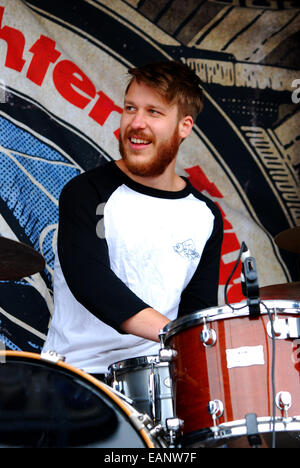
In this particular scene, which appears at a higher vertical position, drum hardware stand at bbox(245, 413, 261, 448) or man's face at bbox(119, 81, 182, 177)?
man's face at bbox(119, 81, 182, 177)

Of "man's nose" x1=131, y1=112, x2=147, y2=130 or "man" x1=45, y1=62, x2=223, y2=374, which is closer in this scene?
"man" x1=45, y1=62, x2=223, y2=374

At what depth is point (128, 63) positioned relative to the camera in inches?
121

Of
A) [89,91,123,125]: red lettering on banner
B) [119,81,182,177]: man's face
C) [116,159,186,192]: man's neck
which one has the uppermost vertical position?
[89,91,123,125]: red lettering on banner

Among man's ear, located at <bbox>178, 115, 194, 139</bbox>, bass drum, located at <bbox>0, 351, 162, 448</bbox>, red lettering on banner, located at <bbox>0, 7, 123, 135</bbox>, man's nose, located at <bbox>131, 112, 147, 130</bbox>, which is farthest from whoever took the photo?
red lettering on banner, located at <bbox>0, 7, 123, 135</bbox>

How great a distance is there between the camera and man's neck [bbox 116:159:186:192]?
106 inches

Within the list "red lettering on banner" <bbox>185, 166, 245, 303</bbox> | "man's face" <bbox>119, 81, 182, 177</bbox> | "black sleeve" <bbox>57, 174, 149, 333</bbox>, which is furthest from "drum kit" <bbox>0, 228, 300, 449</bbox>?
"red lettering on banner" <bbox>185, 166, 245, 303</bbox>

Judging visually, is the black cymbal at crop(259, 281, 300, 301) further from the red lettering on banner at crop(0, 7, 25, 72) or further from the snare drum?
the red lettering on banner at crop(0, 7, 25, 72)

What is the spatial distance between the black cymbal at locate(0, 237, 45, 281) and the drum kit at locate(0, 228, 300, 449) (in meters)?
0.45

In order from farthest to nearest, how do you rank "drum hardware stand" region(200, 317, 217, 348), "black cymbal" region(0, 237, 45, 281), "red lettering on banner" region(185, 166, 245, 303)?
"red lettering on banner" region(185, 166, 245, 303), "black cymbal" region(0, 237, 45, 281), "drum hardware stand" region(200, 317, 217, 348)

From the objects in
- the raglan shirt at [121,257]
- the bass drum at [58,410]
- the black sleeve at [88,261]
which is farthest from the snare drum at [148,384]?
the bass drum at [58,410]

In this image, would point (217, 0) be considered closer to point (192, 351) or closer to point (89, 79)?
point (89, 79)

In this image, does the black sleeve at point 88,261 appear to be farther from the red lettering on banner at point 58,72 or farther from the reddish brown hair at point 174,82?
the red lettering on banner at point 58,72

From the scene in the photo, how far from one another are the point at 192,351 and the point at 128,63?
5.18ft

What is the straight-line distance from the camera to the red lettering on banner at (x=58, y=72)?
2900mm
